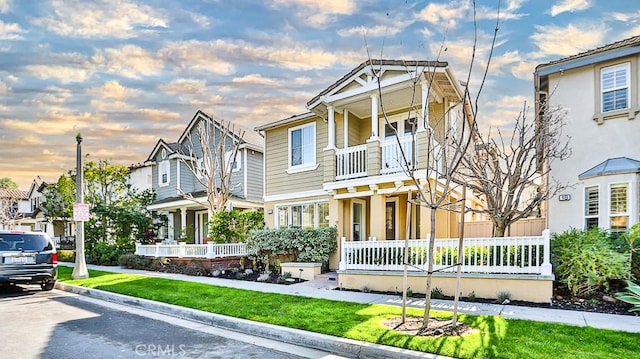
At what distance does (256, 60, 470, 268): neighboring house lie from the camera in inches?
483

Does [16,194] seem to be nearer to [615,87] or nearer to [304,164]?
[304,164]

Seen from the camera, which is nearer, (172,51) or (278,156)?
(172,51)

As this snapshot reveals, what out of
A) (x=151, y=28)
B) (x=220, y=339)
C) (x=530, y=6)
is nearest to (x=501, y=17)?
(x=530, y=6)

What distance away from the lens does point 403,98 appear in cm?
1311

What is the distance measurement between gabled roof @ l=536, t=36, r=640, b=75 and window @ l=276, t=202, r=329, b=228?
8618mm

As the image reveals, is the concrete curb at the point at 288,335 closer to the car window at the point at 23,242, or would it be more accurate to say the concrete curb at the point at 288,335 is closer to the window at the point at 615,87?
the car window at the point at 23,242

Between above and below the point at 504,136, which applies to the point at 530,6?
above

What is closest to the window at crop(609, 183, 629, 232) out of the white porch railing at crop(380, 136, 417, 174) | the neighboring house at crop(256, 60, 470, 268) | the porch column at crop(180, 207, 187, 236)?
the neighboring house at crop(256, 60, 470, 268)

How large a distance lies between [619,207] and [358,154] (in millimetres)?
7474

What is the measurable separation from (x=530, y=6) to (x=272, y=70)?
8947 mm

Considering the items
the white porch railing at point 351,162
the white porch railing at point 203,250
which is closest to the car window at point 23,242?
the white porch railing at point 203,250

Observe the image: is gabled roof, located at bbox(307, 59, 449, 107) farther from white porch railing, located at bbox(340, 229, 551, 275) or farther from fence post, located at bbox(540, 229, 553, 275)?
fence post, located at bbox(540, 229, 553, 275)

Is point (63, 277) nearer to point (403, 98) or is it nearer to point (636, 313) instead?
point (403, 98)

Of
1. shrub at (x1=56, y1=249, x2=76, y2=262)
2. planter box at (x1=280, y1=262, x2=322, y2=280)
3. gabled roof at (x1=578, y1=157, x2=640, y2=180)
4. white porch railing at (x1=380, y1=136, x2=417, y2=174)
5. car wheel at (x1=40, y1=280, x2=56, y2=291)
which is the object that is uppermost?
white porch railing at (x1=380, y1=136, x2=417, y2=174)
